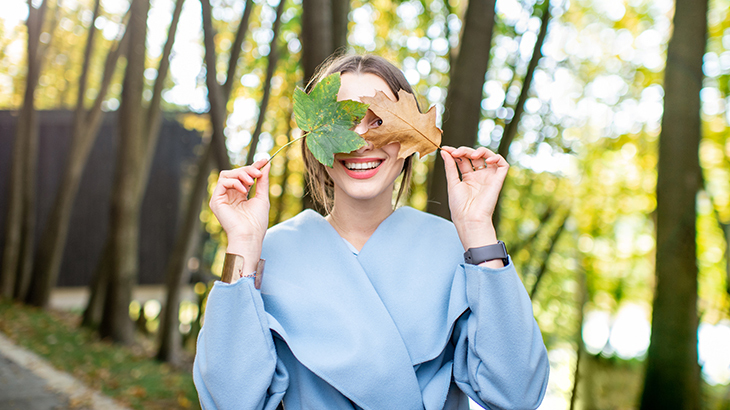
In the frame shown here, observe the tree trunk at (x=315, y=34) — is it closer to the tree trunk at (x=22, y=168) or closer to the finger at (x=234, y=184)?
the finger at (x=234, y=184)

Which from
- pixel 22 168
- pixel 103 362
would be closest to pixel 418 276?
pixel 103 362

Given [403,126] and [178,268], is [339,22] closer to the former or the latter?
[403,126]

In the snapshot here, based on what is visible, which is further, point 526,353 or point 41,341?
point 41,341

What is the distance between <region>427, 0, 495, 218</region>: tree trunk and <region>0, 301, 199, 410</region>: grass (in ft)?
12.5

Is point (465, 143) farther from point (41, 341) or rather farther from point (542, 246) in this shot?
point (542, 246)

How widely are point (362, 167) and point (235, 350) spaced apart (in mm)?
649

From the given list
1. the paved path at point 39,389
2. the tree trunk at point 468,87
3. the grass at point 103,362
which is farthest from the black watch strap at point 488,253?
the paved path at point 39,389

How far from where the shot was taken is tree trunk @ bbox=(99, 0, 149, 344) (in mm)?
7867

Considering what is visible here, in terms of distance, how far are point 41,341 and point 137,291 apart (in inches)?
357

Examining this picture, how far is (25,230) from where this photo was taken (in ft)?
37.0

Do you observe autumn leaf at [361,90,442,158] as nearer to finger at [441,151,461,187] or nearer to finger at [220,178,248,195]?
finger at [441,151,461,187]

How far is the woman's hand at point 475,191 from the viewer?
5.21ft

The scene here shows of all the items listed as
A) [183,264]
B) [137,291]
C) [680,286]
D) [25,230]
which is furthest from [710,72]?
[137,291]

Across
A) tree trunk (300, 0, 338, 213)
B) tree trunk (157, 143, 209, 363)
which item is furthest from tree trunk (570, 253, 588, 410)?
tree trunk (157, 143, 209, 363)
